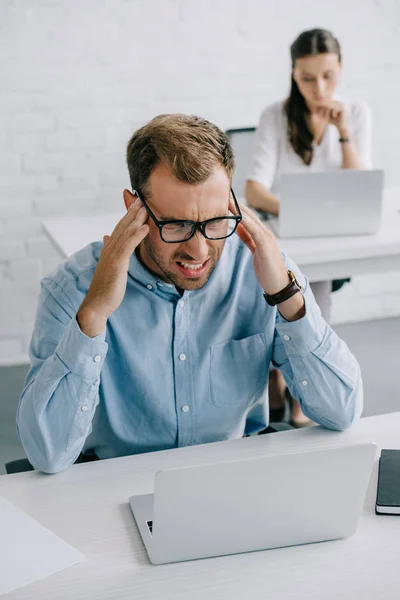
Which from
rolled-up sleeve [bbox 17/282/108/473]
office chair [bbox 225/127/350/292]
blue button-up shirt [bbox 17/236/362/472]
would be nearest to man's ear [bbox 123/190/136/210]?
blue button-up shirt [bbox 17/236/362/472]

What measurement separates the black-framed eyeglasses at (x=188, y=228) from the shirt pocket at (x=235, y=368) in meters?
0.23

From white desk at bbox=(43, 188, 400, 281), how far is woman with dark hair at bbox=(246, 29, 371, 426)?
36cm

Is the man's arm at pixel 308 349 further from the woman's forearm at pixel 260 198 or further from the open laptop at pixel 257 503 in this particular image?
the woman's forearm at pixel 260 198

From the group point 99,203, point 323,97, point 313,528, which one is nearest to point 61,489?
point 313,528

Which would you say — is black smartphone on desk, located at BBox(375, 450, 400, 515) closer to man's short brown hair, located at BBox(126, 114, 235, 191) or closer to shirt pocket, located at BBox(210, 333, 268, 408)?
shirt pocket, located at BBox(210, 333, 268, 408)

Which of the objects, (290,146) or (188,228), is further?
(290,146)

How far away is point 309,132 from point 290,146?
86 millimetres

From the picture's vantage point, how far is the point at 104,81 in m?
3.50

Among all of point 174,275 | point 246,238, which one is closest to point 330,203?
point 246,238

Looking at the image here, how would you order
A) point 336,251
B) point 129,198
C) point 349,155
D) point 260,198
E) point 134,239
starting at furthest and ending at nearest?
point 349,155, point 260,198, point 336,251, point 129,198, point 134,239

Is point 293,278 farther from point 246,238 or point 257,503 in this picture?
point 257,503

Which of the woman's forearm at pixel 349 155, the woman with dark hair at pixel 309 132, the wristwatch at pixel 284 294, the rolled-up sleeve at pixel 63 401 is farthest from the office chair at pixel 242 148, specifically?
the rolled-up sleeve at pixel 63 401

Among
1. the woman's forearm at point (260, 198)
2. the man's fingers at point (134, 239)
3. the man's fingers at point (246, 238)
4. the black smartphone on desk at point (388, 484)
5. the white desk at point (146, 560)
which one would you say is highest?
the man's fingers at point (134, 239)

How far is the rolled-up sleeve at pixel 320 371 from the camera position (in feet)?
5.19
